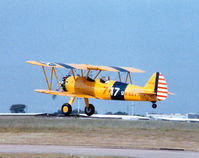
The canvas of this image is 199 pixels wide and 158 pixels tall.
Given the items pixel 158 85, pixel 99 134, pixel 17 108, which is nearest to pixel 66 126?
pixel 99 134

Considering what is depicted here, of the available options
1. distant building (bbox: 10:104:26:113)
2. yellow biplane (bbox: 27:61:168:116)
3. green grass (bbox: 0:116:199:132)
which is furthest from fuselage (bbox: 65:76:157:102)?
distant building (bbox: 10:104:26:113)

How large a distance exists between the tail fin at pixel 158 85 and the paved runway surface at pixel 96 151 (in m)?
4.19

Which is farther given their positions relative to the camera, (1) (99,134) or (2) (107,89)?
(1) (99,134)

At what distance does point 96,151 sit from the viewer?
34312 millimetres

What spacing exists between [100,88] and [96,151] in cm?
755

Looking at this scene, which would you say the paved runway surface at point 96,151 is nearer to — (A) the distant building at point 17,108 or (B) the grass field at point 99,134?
(B) the grass field at point 99,134

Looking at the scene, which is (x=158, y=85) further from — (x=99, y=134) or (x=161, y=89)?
(x=99, y=134)

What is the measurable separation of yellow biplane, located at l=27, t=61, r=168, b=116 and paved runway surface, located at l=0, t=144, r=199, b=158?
4241 mm

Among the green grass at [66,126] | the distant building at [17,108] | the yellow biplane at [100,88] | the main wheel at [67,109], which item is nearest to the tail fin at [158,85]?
the yellow biplane at [100,88]

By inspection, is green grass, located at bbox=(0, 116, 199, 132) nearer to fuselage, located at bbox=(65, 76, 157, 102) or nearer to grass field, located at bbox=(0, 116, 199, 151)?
grass field, located at bbox=(0, 116, 199, 151)

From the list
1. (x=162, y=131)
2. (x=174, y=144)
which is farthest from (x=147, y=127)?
(x=174, y=144)

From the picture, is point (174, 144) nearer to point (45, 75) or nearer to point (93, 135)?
point (93, 135)

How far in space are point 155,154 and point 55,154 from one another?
234 inches

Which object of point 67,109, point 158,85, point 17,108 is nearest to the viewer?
point 158,85
